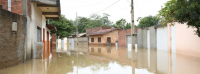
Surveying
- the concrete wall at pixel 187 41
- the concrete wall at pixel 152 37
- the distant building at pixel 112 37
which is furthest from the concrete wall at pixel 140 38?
the concrete wall at pixel 187 41

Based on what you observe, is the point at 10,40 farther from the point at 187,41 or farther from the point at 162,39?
the point at 162,39

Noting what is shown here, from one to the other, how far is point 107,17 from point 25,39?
162 feet

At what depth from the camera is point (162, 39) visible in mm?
14766

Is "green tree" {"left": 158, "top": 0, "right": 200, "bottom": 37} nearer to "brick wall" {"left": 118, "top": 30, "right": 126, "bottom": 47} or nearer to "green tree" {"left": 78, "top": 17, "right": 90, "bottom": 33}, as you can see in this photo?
"brick wall" {"left": 118, "top": 30, "right": 126, "bottom": 47}

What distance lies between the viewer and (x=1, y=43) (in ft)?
17.4

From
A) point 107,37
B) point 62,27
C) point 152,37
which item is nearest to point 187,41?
point 152,37

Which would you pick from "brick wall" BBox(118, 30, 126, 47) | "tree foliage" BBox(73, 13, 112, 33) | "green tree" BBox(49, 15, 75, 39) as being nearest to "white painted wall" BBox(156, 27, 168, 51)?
"brick wall" BBox(118, 30, 126, 47)

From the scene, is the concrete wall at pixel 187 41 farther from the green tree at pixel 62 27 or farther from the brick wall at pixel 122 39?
the green tree at pixel 62 27

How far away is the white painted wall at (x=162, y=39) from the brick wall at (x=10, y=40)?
12.3 meters

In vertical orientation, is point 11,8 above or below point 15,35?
above

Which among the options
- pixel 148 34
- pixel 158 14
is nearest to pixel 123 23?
pixel 148 34

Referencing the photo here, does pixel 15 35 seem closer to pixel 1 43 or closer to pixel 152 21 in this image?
pixel 1 43

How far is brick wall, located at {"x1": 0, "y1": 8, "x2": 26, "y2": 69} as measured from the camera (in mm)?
5371

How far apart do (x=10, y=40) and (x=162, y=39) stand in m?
13.2
